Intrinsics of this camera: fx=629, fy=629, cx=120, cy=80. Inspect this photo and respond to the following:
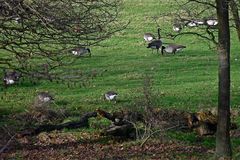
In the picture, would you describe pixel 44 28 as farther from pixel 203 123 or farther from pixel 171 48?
pixel 171 48

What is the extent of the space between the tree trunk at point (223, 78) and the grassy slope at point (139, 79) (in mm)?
6042

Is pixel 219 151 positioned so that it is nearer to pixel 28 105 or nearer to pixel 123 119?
pixel 123 119

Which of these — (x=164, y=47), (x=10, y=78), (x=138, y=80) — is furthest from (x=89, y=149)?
(x=164, y=47)

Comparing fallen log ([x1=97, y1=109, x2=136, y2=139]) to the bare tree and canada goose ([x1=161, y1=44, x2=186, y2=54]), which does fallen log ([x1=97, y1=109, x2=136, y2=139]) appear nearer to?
the bare tree

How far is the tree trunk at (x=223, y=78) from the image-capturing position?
44.8 ft

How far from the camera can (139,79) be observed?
26016mm

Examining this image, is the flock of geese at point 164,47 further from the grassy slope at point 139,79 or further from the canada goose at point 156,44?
the grassy slope at point 139,79

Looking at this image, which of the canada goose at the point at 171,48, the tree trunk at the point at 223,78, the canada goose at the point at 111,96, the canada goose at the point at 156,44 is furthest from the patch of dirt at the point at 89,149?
the canada goose at the point at 156,44

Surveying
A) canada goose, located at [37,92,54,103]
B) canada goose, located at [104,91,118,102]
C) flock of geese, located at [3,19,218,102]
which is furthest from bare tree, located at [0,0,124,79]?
canada goose, located at [104,91,118,102]

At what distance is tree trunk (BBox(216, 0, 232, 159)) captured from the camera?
13648 mm

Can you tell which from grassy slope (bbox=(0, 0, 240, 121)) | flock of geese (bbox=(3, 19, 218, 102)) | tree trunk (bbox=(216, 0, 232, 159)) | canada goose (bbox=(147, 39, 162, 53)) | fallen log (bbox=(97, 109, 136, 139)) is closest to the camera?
tree trunk (bbox=(216, 0, 232, 159))

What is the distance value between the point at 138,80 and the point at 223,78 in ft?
39.9

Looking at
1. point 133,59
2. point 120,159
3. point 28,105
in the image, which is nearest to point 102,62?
point 133,59

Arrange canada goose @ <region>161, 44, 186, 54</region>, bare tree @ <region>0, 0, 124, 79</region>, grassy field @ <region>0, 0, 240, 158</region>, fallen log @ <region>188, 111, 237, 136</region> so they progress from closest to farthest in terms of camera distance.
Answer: bare tree @ <region>0, 0, 124, 79</region> < fallen log @ <region>188, 111, 237, 136</region> < grassy field @ <region>0, 0, 240, 158</region> < canada goose @ <region>161, 44, 186, 54</region>
